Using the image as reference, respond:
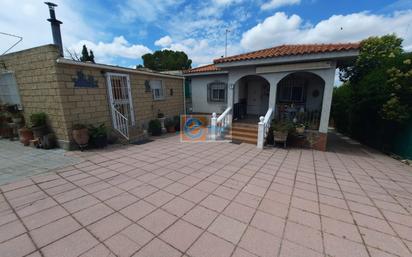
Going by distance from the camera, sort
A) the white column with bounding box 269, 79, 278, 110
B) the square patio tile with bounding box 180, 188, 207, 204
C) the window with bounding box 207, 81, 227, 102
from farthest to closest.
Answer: the window with bounding box 207, 81, 227, 102 → the white column with bounding box 269, 79, 278, 110 → the square patio tile with bounding box 180, 188, 207, 204

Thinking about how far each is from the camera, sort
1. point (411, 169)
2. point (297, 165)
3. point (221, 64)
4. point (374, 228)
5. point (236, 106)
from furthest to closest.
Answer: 1. point (236, 106)
2. point (221, 64)
3. point (411, 169)
4. point (297, 165)
5. point (374, 228)

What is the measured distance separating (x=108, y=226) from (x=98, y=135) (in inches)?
157

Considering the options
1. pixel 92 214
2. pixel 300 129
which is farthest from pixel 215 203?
pixel 300 129

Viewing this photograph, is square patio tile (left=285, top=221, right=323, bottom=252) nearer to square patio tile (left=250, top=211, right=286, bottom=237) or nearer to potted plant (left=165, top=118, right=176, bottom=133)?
square patio tile (left=250, top=211, right=286, bottom=237)

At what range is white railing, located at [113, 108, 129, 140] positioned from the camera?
6.16 meters

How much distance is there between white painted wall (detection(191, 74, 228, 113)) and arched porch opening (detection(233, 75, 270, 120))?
1.15m

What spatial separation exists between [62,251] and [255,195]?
8.92 ft

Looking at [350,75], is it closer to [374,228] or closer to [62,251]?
[374,228]

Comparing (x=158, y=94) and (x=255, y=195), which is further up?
(x=158, y=94)

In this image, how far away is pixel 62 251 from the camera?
1.77 m

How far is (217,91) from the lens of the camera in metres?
9.55

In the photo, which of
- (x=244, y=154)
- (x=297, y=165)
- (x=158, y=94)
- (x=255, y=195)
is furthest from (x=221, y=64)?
(x=255, y=195)

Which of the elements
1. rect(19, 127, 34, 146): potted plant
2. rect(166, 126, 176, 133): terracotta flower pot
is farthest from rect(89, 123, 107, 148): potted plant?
rect(166, 126, 176, 133): terracotta flower pot

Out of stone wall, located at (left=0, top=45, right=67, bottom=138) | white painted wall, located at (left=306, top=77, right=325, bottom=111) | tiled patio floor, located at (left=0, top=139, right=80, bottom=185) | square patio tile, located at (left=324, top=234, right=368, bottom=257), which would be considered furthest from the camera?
white painted wall, located at (left=306, top=77, right=325, bottom=111)
